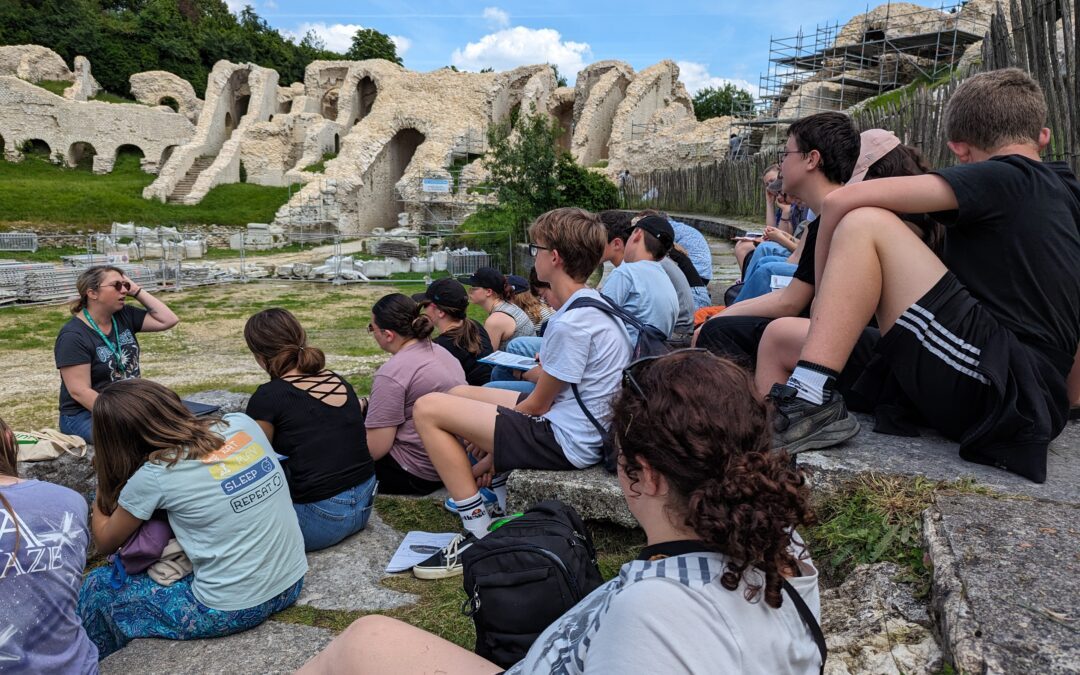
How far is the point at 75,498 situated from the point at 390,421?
174 centimetres

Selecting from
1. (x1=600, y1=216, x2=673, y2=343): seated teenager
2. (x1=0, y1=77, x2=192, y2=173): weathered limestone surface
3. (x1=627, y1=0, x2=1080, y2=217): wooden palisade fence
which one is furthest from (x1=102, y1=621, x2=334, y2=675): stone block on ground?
(x1=0, y1=77, x2=192, y2=173): weathered limestone surface

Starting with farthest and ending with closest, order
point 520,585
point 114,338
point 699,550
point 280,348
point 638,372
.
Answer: point 114,338 < point 280,348 < point 520,585 < point 638,372 < point 699,550

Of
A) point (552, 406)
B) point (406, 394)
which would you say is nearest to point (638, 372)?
point (552, 406)

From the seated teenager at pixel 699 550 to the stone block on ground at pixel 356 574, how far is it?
159 cm

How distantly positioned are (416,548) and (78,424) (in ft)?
9.17

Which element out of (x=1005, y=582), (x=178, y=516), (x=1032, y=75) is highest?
(x=1032, y=75)

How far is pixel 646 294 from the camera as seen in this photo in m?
3.78

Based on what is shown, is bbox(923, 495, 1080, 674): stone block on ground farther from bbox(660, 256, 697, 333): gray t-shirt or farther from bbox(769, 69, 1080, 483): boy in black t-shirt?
bbox(660, 256, 697, 333): gray t-shirt

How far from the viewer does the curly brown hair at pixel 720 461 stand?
1125 millimetres

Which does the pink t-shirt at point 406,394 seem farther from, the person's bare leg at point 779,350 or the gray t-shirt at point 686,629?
the gray t-shirt at point 686,629

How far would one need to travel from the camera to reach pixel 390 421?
367 centimetres

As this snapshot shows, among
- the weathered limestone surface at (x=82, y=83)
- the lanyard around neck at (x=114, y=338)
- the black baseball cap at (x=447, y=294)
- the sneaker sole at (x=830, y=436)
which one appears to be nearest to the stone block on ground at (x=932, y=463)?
the sneaker sole at (x=830, y=436)

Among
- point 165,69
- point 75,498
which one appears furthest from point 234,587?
point 165,69

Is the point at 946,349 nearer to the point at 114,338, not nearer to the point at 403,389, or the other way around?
the point at 403,389
